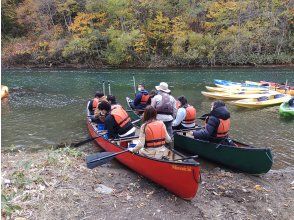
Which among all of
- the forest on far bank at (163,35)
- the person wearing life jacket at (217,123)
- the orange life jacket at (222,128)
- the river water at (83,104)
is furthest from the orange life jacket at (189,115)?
the forest on far bank at (163,35)

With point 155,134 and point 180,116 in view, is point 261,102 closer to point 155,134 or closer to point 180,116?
point 180,116

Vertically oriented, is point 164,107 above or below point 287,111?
above

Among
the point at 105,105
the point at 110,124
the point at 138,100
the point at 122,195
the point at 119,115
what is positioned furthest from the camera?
the point at 138,100

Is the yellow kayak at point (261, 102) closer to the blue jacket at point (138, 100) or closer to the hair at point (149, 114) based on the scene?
the blue jacket at point (138, 100)

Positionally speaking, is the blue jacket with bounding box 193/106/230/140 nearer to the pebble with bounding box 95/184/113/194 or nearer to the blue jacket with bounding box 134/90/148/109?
the pebble with bounding box 95/184/113/194

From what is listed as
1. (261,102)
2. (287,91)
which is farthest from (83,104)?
(287,91)

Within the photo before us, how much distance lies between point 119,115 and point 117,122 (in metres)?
0.27

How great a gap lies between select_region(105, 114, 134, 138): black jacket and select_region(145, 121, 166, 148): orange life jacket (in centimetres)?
196

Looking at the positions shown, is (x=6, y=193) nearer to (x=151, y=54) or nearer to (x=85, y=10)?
(x=151, y=54)

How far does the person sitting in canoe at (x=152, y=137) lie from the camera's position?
7.12 m

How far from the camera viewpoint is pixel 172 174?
691 centimetres

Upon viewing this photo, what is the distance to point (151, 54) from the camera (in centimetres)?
4031

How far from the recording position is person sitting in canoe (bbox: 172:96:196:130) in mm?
10398

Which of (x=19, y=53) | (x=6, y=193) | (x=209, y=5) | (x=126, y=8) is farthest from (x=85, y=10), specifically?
(x=6, y=193)
